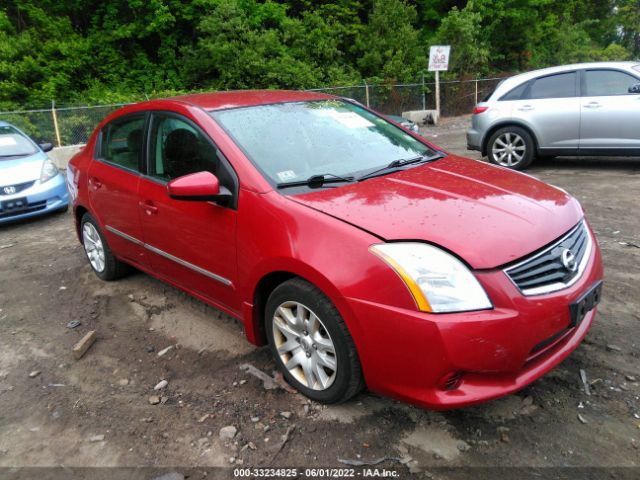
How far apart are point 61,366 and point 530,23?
28216mm

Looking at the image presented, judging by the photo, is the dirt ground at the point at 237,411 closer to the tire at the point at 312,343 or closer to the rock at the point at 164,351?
the rock at the point at 164,351

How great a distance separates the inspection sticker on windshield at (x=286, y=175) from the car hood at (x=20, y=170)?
5.63 m

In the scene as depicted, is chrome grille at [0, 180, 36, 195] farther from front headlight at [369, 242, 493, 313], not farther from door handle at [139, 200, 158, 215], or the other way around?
front headlight at [369, 242, 493, 313]

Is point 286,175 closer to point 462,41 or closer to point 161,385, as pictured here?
point 161,385

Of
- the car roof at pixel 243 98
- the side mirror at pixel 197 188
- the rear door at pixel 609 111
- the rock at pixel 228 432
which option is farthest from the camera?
the rear door at pixel 609 111

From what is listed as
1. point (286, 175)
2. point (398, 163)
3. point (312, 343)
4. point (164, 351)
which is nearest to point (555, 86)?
point (398, 163)

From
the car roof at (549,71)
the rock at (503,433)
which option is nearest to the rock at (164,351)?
the rock at (503,433)

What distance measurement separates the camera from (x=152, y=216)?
3.60 meters

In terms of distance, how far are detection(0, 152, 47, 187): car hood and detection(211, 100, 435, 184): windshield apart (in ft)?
16.8

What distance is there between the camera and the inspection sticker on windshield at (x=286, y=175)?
2.90 m

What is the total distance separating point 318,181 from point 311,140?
0.48 meters

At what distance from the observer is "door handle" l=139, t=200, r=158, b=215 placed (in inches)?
140

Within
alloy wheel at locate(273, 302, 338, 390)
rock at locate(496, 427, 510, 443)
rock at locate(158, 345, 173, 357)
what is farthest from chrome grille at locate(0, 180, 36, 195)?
rock at locate(496, 427, 510, 443)

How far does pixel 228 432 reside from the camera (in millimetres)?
2609
